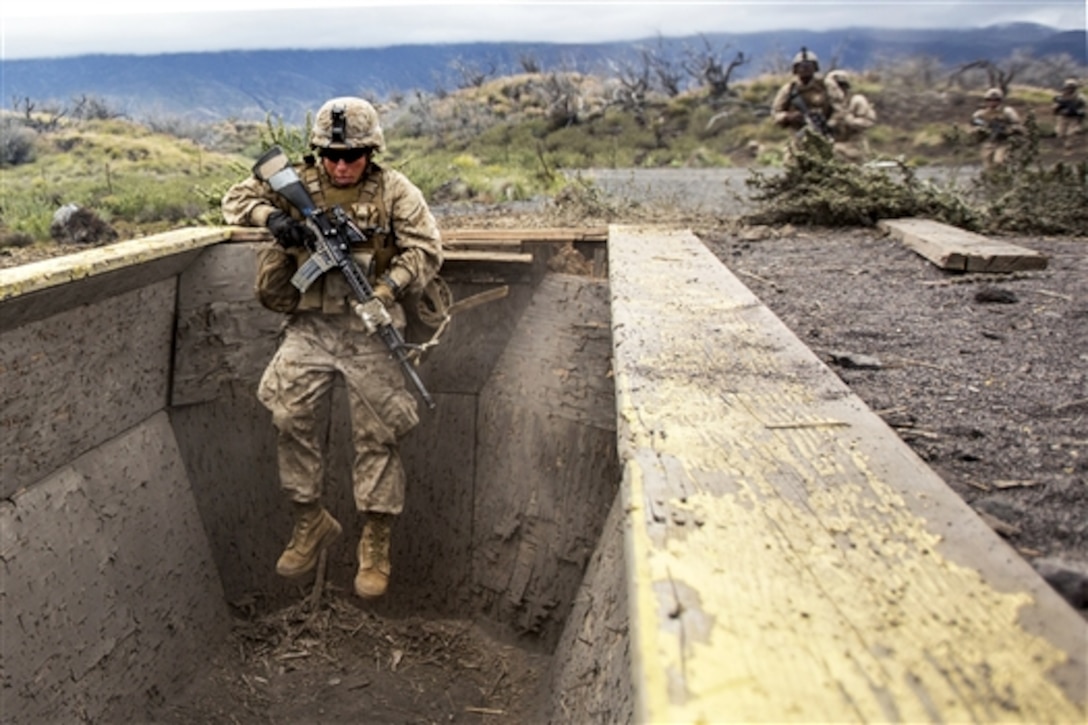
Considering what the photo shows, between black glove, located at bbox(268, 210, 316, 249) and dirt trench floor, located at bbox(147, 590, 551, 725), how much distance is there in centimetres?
227

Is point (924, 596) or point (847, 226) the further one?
point (847, 226)

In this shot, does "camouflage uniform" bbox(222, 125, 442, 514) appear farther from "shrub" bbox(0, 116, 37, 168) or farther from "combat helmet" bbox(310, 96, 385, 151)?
"shrub" bbox(0, 116, 37, 168)

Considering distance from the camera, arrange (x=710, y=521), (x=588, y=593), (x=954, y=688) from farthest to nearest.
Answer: (x=588, y=593)
(x=710, y=521)
(x=954, y=688)

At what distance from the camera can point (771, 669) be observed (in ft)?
3.89

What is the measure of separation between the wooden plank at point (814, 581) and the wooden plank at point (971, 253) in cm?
306

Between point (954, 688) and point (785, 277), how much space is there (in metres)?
4.10

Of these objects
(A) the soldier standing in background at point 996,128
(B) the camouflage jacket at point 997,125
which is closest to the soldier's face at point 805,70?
(A) the soldier standing in background at point 996,128

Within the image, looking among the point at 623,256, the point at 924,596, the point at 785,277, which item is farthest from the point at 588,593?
the point at 924,596

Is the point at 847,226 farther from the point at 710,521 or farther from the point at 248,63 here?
the point at 248,63

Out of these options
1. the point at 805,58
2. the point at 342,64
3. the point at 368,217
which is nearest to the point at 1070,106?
the point at 805,58

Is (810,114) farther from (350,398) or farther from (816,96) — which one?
(350,398)

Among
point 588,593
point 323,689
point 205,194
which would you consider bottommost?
point 323,689

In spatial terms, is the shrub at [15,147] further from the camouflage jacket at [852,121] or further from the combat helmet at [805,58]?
the camouflage jacket at [852,121]

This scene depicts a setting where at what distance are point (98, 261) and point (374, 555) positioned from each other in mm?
1734
